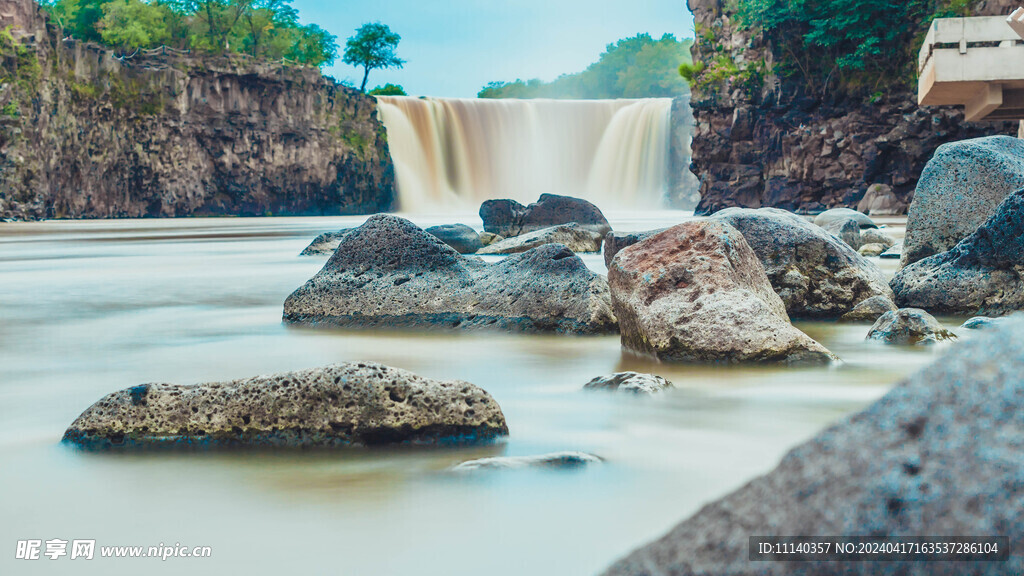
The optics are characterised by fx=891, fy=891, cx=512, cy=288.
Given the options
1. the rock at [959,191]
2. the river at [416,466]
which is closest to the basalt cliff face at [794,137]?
the rock at [959,191]

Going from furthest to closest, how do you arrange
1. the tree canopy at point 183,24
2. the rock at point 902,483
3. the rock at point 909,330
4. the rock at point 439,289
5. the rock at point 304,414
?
the tree canopy at point 183,24
the rock at point 439,289
the rock at point 909,330
the rock at point 304,414
the rock at point 902,483

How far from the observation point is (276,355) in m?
4.95

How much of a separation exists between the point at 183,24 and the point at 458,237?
4707 cm

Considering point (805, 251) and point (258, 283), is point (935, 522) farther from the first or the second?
point (258, 283)

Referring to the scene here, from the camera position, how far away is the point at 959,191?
7.32 m

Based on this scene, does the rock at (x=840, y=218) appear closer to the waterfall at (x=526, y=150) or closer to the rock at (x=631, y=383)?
the rock at (x=631, y=383)

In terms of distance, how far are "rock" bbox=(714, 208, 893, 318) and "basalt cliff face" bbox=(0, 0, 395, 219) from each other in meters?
31.3

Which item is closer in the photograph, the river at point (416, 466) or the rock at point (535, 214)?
the river at point (416, 466)

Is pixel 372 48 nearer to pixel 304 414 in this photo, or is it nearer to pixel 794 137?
pixel 794 137

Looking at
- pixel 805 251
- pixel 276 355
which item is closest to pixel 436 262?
pixel 276 355

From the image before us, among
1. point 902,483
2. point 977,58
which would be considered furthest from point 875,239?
point 902,483

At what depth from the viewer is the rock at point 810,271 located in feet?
19.7

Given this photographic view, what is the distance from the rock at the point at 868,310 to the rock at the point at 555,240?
610cm

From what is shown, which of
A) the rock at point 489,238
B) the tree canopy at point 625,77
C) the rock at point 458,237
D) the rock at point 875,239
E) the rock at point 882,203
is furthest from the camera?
the tree canopy at point 625,77
